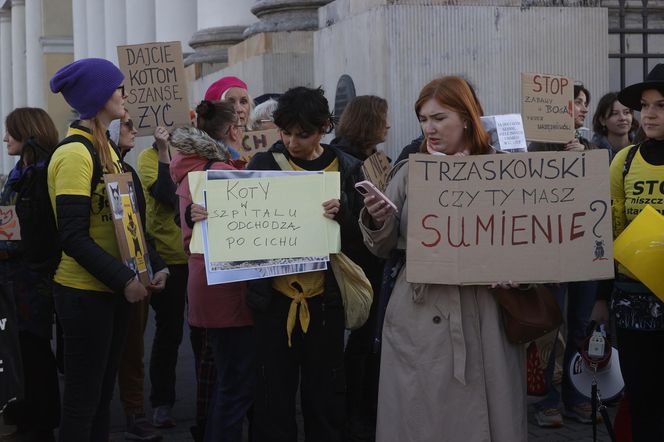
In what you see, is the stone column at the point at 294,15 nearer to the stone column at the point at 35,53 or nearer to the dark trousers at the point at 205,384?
the dark trousers at the point at 205,384

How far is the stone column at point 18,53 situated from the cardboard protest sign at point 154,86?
31.3m

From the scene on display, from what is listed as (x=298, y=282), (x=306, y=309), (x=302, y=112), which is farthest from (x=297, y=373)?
(x=302, y=112)

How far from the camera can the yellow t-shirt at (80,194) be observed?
4.77 metres

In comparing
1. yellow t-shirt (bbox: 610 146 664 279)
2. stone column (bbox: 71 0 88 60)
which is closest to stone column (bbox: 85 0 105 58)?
stone column (bbox: 71 0 88 60)

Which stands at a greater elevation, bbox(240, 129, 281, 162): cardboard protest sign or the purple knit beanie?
the purple knit beanie

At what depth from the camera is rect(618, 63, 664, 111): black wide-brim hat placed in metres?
4.60

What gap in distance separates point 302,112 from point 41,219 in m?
1.36

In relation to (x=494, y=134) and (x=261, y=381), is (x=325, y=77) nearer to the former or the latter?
(x=494, y=134)

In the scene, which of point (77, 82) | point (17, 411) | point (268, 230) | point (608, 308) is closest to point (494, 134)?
point (608, 308)

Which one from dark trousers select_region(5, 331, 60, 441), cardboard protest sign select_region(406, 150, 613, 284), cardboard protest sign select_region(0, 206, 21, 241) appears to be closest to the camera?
cardboard protest sign select_region(406, 150, 613, 284)

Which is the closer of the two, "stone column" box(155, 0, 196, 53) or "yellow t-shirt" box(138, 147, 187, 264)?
"yellow t-shirt" box(138, 147, 187, 264)

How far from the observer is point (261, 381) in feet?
15.6

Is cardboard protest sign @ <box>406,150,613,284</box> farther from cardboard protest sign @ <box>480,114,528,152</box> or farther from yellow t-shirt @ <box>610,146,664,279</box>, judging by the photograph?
cardboard protest sign @ <box>480,114,528,152</box>

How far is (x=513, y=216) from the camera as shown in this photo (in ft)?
13.5
